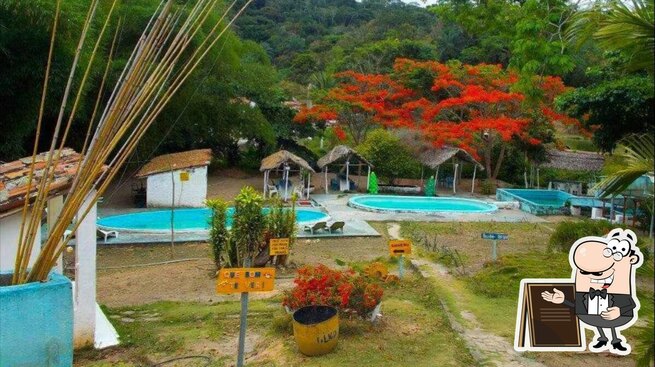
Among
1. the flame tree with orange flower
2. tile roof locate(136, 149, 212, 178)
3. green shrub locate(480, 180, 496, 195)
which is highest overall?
the flame tree with orange flower

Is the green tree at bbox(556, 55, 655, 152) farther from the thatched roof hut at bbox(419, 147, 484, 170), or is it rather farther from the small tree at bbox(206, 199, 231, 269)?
the thatched roof hut at bbox(419, 147, 484, 170)

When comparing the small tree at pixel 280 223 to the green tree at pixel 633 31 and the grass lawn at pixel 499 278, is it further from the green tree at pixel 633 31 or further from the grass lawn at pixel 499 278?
the green tree at pixel 633 31

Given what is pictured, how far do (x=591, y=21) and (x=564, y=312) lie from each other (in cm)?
234

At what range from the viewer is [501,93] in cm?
2145

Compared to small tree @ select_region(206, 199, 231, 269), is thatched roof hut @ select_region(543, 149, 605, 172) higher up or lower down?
higher up

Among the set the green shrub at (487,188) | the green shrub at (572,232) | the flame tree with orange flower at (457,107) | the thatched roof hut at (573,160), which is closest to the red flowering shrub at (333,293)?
the green shrub at (572,232)

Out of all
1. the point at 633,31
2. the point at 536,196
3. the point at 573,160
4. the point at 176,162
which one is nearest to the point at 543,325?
the point at 633,31

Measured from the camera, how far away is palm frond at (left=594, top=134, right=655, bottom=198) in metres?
3.11

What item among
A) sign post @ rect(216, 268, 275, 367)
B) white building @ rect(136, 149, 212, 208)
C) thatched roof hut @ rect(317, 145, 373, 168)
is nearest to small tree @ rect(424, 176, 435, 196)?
thatched roof hut @ rect(317, 145, 373, 168)

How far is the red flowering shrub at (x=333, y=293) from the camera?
5.60 metres

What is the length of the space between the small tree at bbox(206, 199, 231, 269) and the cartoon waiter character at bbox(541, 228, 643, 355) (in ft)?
20.1

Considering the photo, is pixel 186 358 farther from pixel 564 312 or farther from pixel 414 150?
pixel 414 150

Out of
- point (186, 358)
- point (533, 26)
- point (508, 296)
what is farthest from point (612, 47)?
point (533, 26)

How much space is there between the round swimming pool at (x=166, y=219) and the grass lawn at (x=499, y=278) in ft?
12.3
